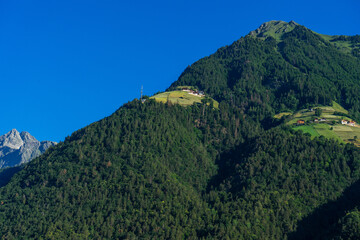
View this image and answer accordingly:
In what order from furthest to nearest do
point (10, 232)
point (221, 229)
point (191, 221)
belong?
point (10, 232)
point (191, 221)
point (221, 229)

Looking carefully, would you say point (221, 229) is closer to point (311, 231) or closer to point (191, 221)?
point (191, 221)

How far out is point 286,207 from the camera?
19088 cm

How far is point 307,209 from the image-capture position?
193500 mm

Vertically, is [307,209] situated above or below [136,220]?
below

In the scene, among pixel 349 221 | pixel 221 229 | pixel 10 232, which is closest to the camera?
pixel 349 221

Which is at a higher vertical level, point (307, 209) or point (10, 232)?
point (10, 232)

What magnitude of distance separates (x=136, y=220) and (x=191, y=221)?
2442cm

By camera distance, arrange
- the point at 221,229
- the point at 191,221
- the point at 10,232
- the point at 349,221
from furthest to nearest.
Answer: the point at 10,232 < the point at 191,221 < the point at 221,229 < the point at 349,221

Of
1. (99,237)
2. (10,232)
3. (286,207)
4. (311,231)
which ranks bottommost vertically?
(311,231)

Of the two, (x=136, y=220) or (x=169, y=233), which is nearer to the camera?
(x=169, y=233)

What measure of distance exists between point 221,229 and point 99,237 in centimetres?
5133

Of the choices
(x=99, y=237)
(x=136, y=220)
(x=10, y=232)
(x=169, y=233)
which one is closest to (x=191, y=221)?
(x=169, y=233)

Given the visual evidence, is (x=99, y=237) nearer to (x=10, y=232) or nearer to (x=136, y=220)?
(x=136, y=220)

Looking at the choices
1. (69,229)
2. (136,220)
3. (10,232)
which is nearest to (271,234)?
(136,220)
